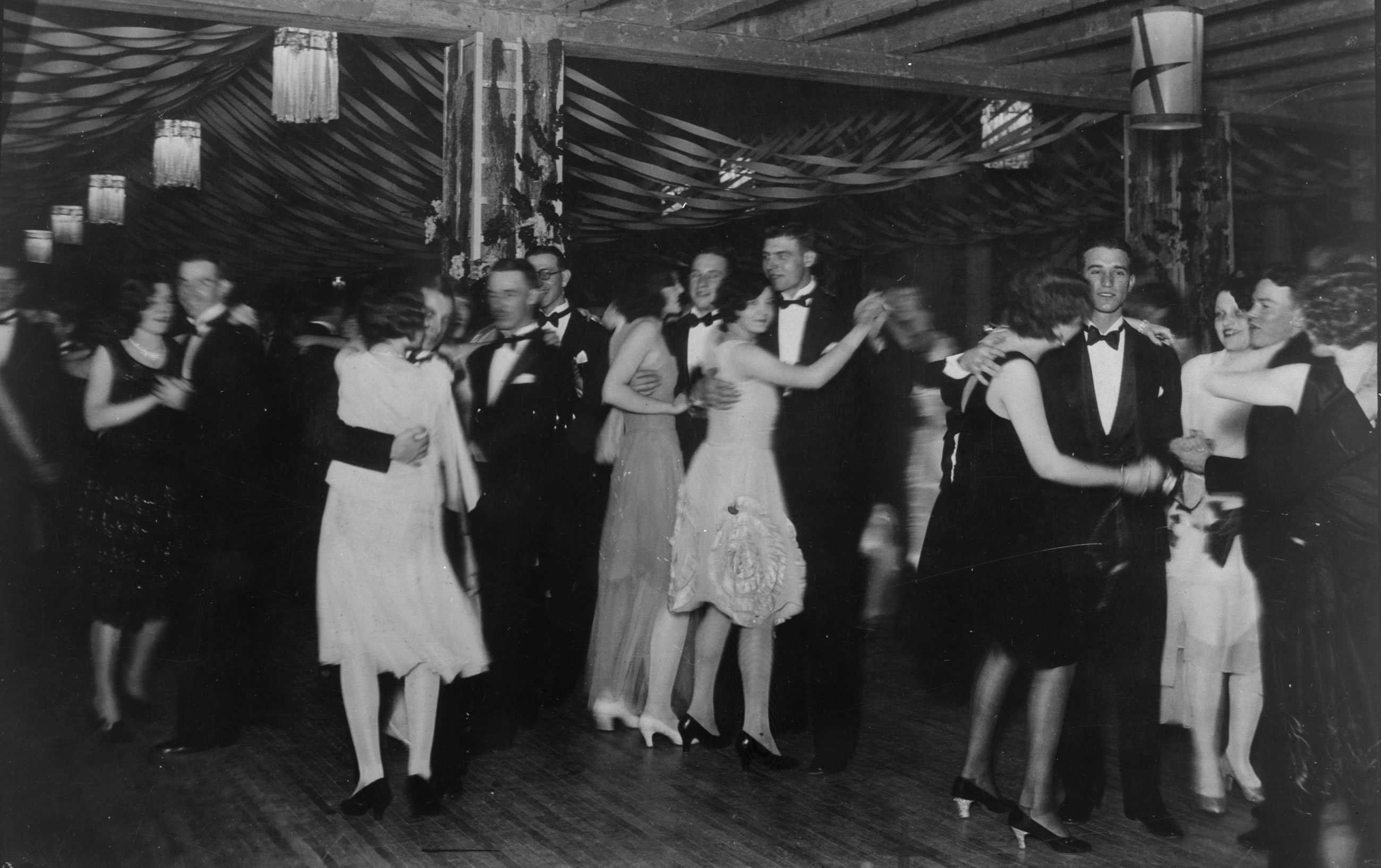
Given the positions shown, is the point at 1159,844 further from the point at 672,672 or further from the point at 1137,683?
the point at 672,672

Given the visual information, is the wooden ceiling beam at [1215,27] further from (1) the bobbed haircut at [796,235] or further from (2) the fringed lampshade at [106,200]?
(2) the fringed lampshade at [106,200]

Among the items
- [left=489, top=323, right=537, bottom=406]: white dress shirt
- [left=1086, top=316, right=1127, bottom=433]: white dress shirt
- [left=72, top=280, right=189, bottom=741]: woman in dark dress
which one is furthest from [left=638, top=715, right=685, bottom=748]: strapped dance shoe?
[left=1086, top=316, right=1127, bottom=433]: white dress shirt

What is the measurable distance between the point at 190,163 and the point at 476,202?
823 millimetres

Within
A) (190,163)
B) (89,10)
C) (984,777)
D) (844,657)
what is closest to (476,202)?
(190,163)

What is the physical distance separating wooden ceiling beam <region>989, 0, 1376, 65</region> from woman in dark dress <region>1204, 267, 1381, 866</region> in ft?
3.06

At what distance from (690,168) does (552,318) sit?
25.8 inches

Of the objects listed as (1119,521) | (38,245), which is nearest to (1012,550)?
(1119,521)

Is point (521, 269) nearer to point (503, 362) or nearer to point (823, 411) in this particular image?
point (503, 362)

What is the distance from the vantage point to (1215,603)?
3551 millimetres

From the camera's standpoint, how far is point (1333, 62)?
3.67 metres

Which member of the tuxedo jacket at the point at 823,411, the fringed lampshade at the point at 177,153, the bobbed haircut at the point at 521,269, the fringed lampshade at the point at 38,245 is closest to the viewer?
the fringed lampshade at the point at 38,245

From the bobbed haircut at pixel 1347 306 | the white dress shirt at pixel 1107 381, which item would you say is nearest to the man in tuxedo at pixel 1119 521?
the white dress shirt at pixel 1107 381

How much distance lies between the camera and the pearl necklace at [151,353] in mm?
3322

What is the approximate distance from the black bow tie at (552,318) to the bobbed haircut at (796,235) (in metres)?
0.68
